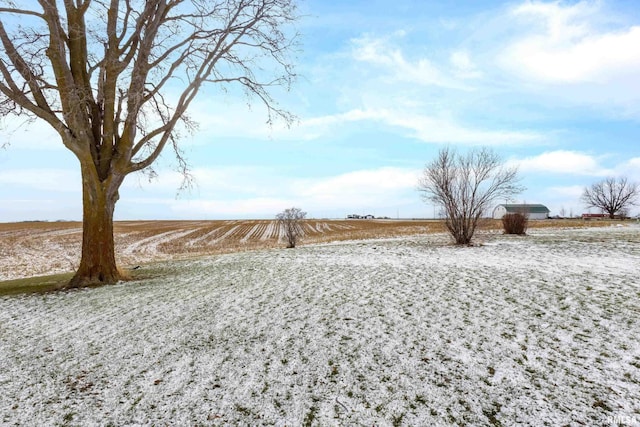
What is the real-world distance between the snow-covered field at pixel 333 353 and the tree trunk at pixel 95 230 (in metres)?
1.52

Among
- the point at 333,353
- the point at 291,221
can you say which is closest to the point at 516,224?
the point at 291,221

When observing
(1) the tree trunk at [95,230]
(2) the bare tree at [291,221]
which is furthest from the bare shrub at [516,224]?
(1) the tree trunk at [95,230]

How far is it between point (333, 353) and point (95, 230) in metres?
9.74

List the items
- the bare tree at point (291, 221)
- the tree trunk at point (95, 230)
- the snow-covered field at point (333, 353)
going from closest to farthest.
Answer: the snow-covered field at point (333, 353) < the tree trunk at point (95, 230) < the bare tree at point (291, 221)

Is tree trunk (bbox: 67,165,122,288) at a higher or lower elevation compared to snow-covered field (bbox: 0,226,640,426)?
higher

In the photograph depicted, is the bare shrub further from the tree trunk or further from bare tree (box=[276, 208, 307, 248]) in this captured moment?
the tree trunk

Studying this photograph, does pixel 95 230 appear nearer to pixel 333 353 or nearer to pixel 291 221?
pixel 333 353

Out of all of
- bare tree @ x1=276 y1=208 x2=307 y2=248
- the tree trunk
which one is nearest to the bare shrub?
bare tree @ x1=276 y1=208 x2=307 y2=248

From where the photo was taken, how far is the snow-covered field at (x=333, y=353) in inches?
161

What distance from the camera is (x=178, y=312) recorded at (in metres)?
7.74

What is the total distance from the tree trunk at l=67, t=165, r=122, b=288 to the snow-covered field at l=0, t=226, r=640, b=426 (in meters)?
Result: 1.52

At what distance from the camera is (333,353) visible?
5.37 m

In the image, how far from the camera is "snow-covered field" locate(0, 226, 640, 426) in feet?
13.5

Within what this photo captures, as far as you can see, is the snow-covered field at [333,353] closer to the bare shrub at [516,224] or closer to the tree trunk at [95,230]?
the tree trunk at [95,230]
